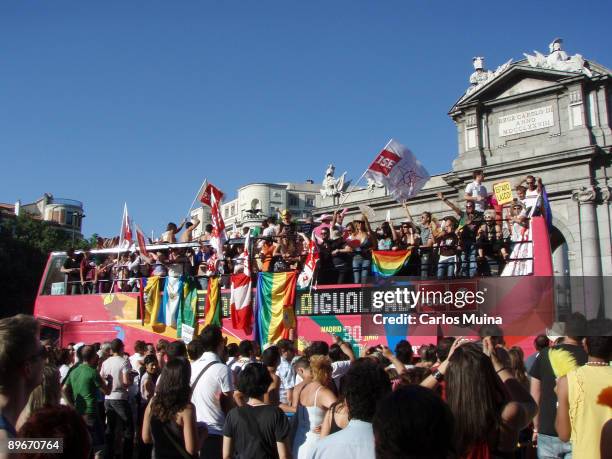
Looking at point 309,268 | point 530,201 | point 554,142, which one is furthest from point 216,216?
point 554,142

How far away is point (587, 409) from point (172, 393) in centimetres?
358

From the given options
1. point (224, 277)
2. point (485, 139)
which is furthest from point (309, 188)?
point (224, 277)

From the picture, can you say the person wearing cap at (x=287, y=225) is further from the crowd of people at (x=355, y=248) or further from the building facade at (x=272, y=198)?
the building facade at (x=272, y=198)

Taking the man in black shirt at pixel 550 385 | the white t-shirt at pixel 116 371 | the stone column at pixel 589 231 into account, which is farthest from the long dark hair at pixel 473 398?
the stone column at pixel 589 231

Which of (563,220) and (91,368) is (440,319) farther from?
(563,220)

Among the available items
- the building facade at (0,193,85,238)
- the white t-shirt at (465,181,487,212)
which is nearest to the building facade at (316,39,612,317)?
the white t-shirt at (465,181,487,212)

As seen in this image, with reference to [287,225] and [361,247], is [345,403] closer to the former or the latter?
[361,247]

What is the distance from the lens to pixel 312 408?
19.5 ft

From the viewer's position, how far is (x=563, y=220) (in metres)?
26.2

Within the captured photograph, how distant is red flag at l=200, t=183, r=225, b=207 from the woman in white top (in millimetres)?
11483

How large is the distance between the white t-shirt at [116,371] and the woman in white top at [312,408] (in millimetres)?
4924

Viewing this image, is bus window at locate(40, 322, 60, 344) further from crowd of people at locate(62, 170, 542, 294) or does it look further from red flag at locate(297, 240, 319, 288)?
red flag at locate(297, 240, 319, 288)

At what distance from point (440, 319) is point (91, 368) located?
20.8ft

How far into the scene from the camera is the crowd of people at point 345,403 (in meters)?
2.90
